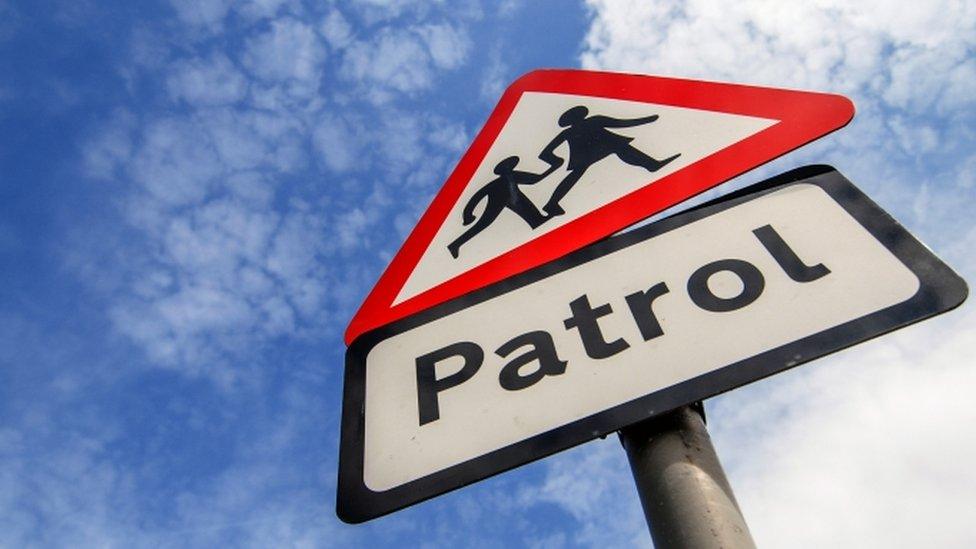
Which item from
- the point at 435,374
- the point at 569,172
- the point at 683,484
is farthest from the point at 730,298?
the point at 569,172

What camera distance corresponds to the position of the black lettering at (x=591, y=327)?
85 cm

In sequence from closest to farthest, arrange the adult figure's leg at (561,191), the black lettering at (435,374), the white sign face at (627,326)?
the white sign face at (627,326)
the black lettering at (435,374)
the adult figure's leg at (561,191)

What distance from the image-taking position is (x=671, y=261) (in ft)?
3.06

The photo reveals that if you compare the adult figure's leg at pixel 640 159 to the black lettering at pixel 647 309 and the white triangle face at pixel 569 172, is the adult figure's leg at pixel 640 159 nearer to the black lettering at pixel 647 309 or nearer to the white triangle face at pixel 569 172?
the white triangle face at pixel 569 172

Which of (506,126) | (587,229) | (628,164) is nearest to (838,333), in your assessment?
(587,229)

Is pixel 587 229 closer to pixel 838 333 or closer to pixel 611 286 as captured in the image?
pixel 611 286

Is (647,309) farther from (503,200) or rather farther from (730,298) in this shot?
(503,200)

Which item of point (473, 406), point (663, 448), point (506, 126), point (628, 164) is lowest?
point (663, 448)

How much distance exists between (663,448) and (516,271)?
0.43 m

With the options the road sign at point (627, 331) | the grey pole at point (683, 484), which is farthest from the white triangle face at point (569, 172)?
the grey pole at point (683, 484)

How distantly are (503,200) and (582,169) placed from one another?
17 centimetres

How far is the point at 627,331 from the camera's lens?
86 centimetres

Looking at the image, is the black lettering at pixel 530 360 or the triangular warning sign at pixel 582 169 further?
the triangular warning sign at pixel 582 169

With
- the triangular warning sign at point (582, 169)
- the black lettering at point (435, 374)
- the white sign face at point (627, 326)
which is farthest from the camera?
the triangular warning sign at point (582, 169)
